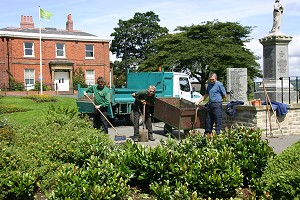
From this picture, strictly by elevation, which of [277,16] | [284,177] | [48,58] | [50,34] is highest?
[50,34]

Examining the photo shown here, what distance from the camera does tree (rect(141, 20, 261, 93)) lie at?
39781 mm

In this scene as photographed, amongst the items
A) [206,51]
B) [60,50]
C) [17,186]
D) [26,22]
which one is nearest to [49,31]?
[60,50]

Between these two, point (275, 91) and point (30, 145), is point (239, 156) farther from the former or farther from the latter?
point (275, 91)

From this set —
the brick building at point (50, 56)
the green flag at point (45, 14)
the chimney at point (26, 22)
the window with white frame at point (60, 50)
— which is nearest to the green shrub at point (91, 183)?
the green flag at point (45, 14)

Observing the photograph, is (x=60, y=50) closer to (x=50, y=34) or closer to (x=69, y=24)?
(x=50, y=34)

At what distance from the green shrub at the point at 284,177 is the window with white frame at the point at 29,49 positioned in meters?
38.4

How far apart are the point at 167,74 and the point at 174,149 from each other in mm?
10889

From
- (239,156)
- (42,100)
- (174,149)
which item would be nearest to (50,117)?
(174,149)

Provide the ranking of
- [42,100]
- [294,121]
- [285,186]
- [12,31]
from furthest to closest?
[12,31] < [42,100] < [294,121] < [285,186]

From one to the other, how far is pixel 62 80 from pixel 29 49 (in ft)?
15.7

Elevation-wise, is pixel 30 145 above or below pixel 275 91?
below

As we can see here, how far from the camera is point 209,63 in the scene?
40.4 meters

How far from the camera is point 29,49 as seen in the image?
40188mm

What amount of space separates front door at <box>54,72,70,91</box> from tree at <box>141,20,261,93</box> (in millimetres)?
8638
